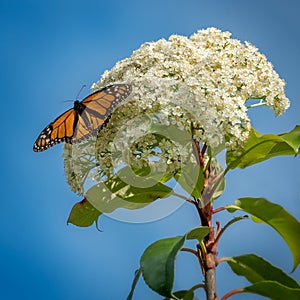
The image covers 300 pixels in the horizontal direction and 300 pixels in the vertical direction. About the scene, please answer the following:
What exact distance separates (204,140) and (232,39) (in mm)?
670

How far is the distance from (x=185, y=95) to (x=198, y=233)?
54 cm

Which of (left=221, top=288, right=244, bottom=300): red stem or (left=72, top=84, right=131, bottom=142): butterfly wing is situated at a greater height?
Result: (left=72, top=84, right=131, bottom=142): butterfly wing

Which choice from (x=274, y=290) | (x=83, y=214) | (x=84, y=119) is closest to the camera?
(x=274, y=290)

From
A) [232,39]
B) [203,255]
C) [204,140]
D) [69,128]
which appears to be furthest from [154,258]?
[232,39]

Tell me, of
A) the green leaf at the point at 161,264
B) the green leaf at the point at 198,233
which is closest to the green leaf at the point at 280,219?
the green leaf at the point at 198,233

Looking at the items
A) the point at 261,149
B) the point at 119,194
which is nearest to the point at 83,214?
the point at 119,194

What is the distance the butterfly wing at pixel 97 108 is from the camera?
2.04 meters

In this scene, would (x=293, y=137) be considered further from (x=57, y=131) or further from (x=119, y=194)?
(x=57, y=131)

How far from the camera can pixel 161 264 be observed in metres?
1.74

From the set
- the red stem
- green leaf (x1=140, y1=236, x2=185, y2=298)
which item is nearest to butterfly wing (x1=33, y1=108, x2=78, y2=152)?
green leaf (x1=140, y1=236, x2=185, y2=298)

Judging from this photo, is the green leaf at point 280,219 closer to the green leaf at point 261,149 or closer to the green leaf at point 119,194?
the green leaf at point 261,149

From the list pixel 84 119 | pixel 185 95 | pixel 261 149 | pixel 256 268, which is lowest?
pixel 256 268

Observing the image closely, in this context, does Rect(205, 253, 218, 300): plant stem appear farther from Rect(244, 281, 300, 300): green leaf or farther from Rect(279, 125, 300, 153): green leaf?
Rect(279, 125, 300, 153): green leaf

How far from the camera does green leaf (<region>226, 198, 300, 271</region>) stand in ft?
6.47
